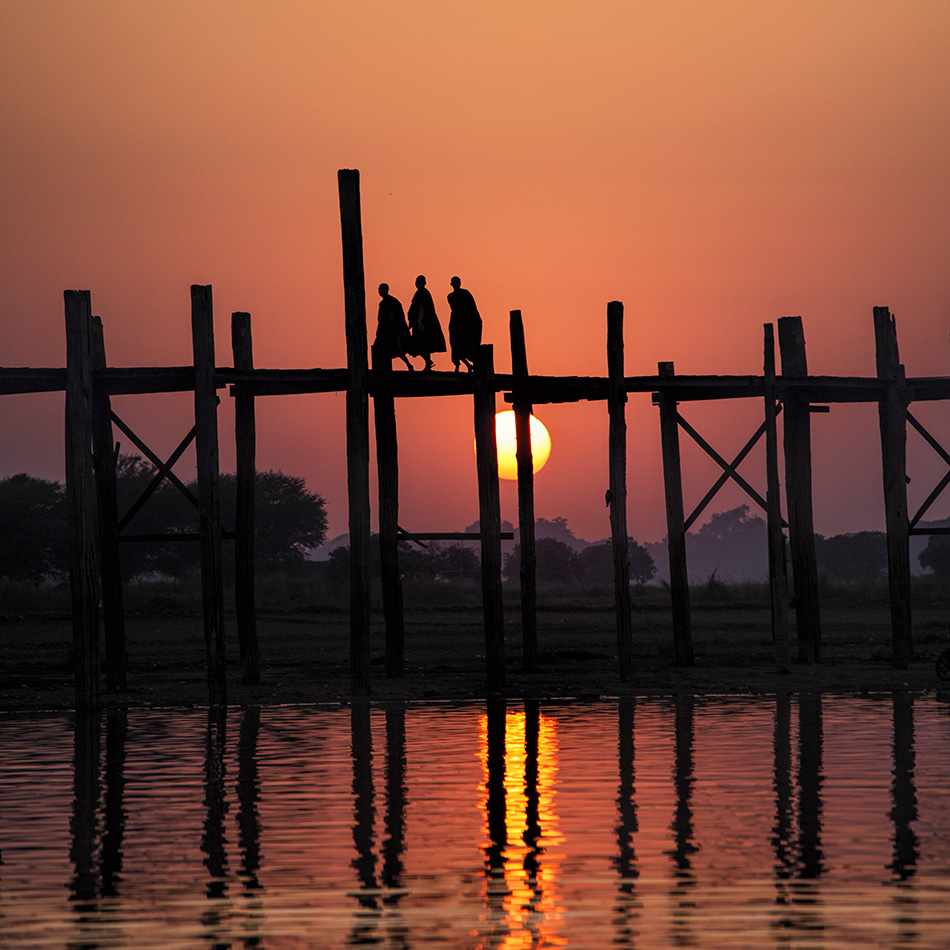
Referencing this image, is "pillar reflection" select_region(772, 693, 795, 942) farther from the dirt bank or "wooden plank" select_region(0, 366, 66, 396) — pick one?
"wooden plank" select_region(0, 366, 66, 396)

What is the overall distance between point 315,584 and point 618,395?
142 ft

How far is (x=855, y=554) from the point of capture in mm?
152375

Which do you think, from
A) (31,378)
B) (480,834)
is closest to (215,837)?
(480,834)

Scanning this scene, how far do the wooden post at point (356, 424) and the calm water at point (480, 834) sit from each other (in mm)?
2577

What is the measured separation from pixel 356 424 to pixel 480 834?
9.36 meters

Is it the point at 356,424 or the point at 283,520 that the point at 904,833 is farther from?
the point at 283,520

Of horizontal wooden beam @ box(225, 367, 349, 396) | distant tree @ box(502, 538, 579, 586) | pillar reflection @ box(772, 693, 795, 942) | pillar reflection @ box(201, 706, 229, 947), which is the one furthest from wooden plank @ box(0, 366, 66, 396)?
distant tree @ box(502, 538, 579, 586)

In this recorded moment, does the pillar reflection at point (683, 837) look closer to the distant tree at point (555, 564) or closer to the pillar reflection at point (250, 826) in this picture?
the pillar reflection at point (250, 826)

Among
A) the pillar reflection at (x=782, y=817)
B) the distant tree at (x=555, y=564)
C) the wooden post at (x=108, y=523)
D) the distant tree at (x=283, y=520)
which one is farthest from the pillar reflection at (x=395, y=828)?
the distant tree at (x=555, y=564)

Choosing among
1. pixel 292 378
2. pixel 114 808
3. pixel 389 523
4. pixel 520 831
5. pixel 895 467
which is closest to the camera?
pixel 520 831

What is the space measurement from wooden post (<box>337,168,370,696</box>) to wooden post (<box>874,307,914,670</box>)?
7455 millimetres

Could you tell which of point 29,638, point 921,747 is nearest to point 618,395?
point 921,747

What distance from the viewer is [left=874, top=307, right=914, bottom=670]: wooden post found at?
22172 millimetres

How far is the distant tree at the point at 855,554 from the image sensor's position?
148m
